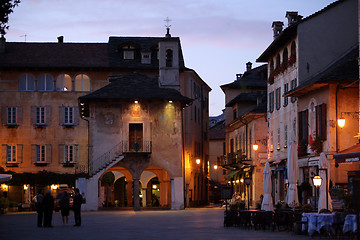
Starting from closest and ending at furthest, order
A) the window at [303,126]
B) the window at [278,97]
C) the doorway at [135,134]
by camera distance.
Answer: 1. the window at [303,126]
2. the window at [278,97]
3. the doorway at [135,134]

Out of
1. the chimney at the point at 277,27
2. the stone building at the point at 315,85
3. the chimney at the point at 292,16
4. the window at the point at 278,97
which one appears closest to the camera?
the stone building at the point at 315,85

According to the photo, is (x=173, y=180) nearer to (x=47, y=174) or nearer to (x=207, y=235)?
(x=47, y=174)

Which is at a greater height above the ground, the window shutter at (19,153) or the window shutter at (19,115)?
the window shutter at (19,115)

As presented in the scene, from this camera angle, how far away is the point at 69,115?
67375mm

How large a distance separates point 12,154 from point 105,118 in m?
12.1

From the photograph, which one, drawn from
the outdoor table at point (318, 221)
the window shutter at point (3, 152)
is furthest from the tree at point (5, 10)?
the window shutter at point (3, 152)

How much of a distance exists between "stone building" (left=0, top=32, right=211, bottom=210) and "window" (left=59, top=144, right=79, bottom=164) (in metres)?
0.09

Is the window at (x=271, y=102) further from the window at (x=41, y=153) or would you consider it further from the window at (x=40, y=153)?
the window at (x=40, y=153)

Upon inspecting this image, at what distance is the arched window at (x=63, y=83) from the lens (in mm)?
67062

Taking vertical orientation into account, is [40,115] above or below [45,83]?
below

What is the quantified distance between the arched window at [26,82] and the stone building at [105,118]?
0.28 feet

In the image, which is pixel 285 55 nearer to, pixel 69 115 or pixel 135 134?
pixel 135 134

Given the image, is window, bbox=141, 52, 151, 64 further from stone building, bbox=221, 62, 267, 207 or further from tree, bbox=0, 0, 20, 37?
tree, bbox=0, 0, 20, 37

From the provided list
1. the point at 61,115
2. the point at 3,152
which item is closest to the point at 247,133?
the point at 61,115
